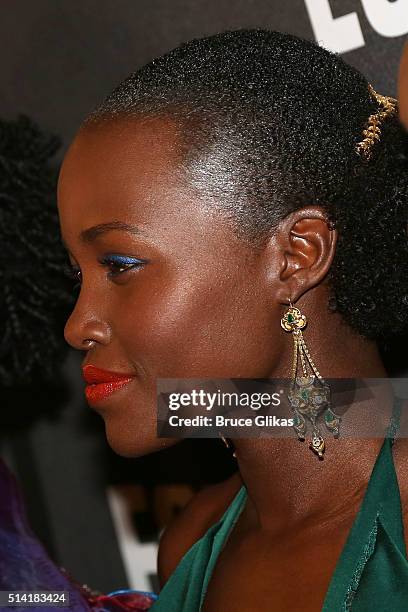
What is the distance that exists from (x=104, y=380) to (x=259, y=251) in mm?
247

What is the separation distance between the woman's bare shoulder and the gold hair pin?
55cm

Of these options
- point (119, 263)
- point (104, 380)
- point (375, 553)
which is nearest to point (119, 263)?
point (119, 263)

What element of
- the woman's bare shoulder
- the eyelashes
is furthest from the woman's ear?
the woman's bare shoulder

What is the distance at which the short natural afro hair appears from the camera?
116cm

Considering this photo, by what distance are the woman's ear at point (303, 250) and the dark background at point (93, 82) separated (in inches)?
19.6

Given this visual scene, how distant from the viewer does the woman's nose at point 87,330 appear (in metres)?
1.20

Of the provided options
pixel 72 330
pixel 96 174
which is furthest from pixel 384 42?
pixel 72 330

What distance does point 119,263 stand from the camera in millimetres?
1180

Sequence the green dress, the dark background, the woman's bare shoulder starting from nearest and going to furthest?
the green dress, the woman's bare shoulder, the dark background

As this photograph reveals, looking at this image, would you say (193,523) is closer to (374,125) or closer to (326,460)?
(326,460)

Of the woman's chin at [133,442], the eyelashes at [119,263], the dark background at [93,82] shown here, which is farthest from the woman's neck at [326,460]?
the dark background at [93,82]

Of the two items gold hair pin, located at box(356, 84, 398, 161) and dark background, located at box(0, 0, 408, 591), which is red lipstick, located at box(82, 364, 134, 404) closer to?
gold hair pin, located at box(356, 84, 398, 161)

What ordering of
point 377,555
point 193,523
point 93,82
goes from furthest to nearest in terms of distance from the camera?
point 93,82, point 193,523, point 377,555

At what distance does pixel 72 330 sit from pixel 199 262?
0.58 feet
